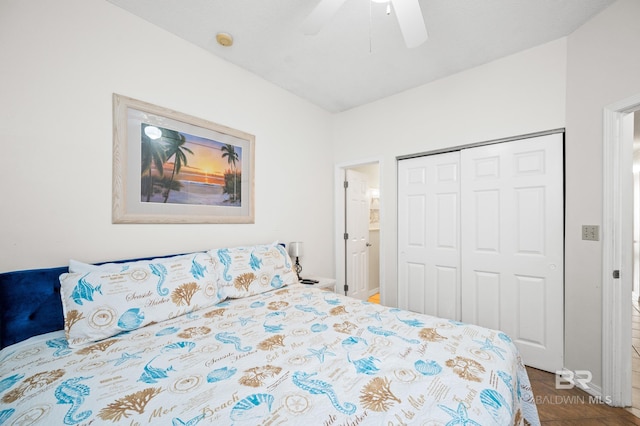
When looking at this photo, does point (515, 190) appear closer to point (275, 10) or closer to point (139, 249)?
point (275, 10)

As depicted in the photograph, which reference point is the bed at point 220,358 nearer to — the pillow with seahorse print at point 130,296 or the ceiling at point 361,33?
the pillow with seahorse print at point 130,296

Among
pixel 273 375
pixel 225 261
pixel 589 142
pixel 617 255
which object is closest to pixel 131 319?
pixel 225 261

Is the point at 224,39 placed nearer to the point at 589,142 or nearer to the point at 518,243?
the point at 589,142

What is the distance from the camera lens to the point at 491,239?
99.1 inches

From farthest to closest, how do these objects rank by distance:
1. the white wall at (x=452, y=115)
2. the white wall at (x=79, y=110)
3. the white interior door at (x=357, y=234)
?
the white interior door at (x=357, y=234) < the white wall at (x=452, y=115) < the white wall at (x=79, y=110)

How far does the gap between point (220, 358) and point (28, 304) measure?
1.21 metres

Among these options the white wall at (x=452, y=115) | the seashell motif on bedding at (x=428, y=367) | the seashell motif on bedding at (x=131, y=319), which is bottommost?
the seashell motif on bedding at (x=428, y=367)

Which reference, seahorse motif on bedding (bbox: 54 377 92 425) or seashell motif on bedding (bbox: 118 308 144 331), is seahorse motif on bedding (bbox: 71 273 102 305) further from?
seahorse motif on bedding (bbox: 54 377 92 425)

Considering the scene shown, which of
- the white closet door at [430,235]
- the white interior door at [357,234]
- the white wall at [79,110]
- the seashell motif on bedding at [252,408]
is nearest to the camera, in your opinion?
the seashell motif on bedding at [252,408]

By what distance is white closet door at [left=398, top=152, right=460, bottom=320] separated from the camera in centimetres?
276

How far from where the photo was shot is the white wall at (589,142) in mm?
1767

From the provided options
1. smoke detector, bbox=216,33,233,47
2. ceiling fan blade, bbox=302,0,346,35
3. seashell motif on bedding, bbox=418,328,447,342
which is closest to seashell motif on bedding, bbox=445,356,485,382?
seashell motif on bedding, bbox=418,328,447,342

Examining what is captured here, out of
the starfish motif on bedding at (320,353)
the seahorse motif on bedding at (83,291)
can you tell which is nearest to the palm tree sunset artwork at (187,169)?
the seahorse motif on bedding at (83,291)

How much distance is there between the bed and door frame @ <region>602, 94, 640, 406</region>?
1.02 metres
